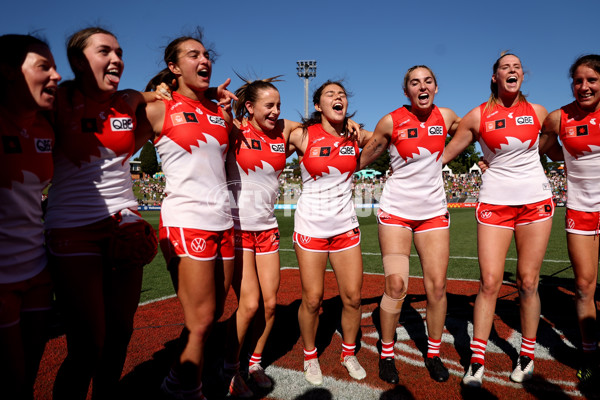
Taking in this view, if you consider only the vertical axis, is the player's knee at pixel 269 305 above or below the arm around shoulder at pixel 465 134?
below

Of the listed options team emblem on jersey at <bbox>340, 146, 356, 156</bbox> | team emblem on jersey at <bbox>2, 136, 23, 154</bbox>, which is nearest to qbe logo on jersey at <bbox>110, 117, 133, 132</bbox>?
team emblem on jersey at <bbox>2, 136, 23, 154</bbox>

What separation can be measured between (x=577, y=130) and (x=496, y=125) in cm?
74

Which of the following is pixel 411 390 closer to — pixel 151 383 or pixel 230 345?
pixel 230 345

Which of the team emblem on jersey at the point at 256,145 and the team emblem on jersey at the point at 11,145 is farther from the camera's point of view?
the team emblem on jersey at the point at 256,145

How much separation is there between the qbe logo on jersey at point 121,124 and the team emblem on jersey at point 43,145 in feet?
1.24

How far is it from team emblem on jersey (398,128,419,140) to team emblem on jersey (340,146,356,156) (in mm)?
480

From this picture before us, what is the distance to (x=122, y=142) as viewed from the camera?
8.16ft

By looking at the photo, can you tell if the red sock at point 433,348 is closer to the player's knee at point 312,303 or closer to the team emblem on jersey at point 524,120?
the player's knee at point 312,303

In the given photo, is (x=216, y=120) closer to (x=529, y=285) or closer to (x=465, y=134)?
(x=465, y=134)

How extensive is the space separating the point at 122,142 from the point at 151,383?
2263mm

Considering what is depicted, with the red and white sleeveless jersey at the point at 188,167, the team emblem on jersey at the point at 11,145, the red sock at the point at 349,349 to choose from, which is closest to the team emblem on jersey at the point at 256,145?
the red and white sleeveless jersey at the point at 188,167

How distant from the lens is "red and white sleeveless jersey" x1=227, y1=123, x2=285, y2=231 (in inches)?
136

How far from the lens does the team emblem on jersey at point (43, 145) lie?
2080 mm

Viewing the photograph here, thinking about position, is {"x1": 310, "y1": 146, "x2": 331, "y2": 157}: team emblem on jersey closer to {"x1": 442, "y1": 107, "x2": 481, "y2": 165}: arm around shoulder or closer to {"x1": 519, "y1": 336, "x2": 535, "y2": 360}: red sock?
{"x1": 442, "y1": 107, "x2": 481, "y2": 165}: arm around shoulder
